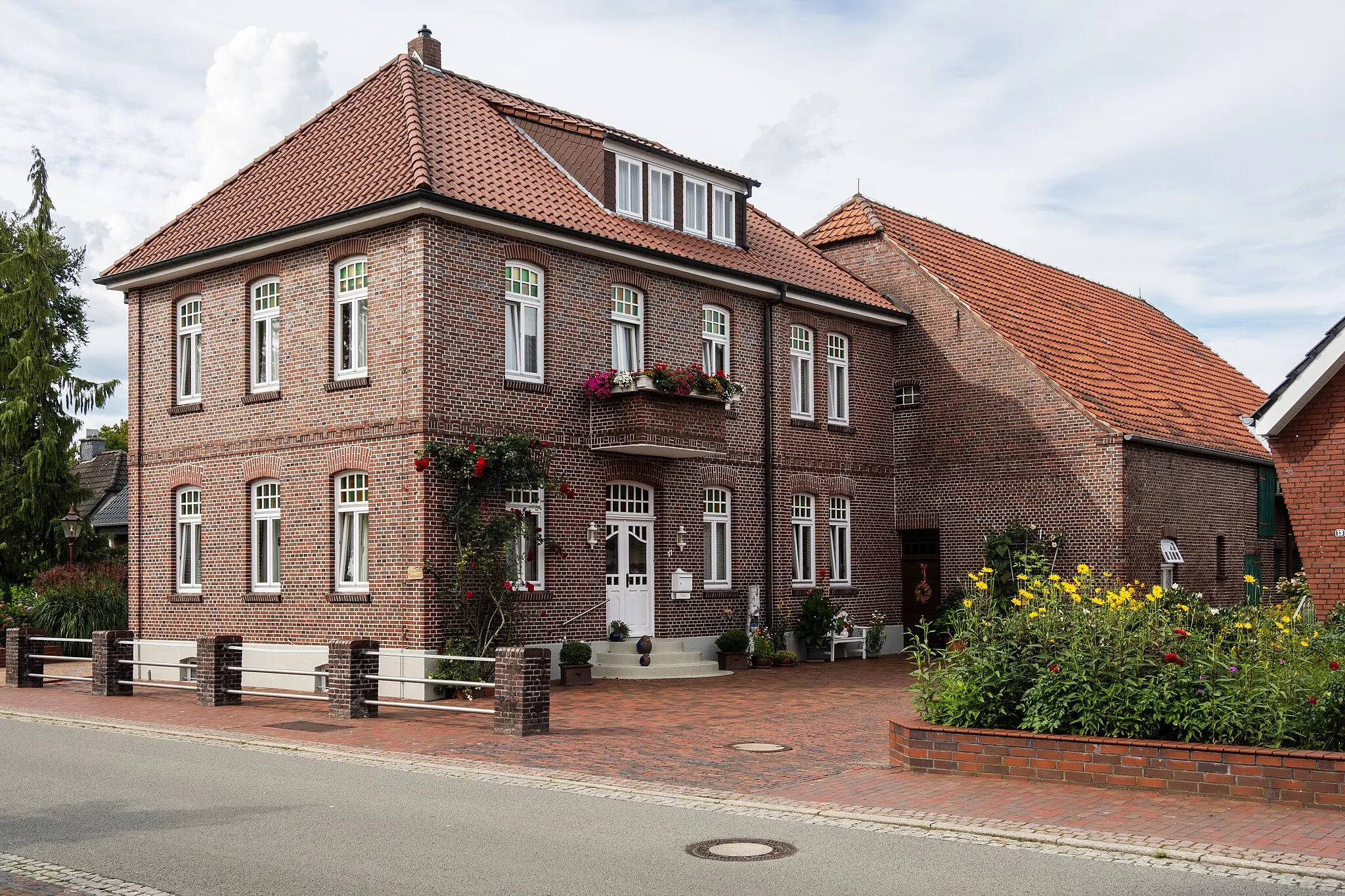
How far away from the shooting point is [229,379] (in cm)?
2197

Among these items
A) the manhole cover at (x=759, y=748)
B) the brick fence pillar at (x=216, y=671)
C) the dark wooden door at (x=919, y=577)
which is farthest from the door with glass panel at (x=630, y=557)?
the manhole cover at (x=759, y=748)

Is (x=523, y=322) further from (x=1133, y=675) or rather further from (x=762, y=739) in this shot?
(x=1133, y=675)

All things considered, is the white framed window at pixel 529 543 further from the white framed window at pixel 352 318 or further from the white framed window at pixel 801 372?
the white framed window at pixel 801 372

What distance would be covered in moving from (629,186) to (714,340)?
3.11 m

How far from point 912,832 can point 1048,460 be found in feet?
56.1

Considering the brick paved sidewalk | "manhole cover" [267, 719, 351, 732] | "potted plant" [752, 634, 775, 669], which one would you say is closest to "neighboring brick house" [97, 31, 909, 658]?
"potted plant" [752, 634, 775, 669]

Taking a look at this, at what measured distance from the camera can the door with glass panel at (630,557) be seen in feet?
71.8

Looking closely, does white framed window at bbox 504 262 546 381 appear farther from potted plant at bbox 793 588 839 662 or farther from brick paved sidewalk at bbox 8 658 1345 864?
potted plant at bbox 793 588 839 662

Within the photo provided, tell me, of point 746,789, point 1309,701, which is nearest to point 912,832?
point 746,789

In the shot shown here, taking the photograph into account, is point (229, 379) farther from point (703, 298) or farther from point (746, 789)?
point (746, 789)

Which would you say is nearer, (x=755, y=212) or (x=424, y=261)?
(x=424, y=261)

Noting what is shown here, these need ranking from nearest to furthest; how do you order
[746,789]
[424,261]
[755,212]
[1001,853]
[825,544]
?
[1001,853] → [746,789] → [424,261] → [825,544] → [755,212]

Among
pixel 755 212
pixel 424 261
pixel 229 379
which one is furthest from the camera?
pixel 755 212

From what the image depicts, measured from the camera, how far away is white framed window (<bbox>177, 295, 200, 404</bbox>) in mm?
22828
